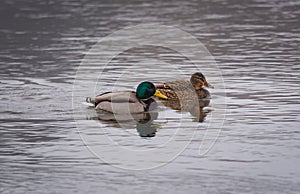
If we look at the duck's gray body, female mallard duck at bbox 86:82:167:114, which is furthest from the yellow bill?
the duck's gray body

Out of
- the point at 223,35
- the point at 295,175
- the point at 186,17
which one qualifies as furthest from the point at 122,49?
the point at 295,175

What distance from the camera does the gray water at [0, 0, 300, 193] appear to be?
26.5 ft

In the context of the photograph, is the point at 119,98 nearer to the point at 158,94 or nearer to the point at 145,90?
the point at 145,90

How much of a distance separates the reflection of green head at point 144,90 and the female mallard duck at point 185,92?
0.50 metres

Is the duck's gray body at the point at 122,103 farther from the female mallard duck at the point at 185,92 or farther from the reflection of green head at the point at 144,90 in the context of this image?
the female mallard duck at the point at 185,92

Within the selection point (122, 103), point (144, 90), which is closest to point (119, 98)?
point (122, 103)

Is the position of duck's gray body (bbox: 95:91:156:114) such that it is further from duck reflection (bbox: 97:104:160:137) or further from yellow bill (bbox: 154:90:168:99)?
yellow bill (bbox: 154:90:168:99)

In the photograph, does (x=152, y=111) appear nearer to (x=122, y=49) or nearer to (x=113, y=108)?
(x=113, y=108)

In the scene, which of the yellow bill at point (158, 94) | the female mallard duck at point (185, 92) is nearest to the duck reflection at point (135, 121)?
the yellow bill at point (158, 94)

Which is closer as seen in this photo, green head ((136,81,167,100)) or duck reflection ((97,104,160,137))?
duck reflection ((97,104,160,137))

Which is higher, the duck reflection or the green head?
the green head

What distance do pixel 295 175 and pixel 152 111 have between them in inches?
140

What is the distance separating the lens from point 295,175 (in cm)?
807

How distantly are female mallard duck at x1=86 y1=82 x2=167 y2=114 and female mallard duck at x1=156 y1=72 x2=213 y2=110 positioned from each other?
0.52 meters
